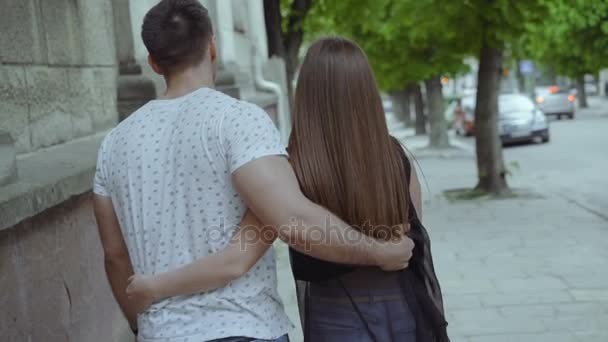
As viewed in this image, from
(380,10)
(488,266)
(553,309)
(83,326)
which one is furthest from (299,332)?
(380,10)

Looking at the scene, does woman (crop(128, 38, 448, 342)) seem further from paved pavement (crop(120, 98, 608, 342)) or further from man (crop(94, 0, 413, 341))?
paved pavement (crop(120, 98, 608, 342))

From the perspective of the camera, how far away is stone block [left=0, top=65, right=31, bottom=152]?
13.1 feet

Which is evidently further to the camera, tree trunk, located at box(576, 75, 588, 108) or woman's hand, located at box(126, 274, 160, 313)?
tree trunk, located at box(576, 75, 588, 108)

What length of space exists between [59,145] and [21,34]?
0.68 m

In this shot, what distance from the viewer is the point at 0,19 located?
4027 mm

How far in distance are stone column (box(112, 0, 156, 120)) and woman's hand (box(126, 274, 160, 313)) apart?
3630 mm

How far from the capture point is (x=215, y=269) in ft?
7.64

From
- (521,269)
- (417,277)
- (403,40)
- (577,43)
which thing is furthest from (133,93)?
(577,43)

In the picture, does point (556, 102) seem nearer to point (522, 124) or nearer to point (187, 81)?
point (522, 124)

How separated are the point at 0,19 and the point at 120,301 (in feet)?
6.27

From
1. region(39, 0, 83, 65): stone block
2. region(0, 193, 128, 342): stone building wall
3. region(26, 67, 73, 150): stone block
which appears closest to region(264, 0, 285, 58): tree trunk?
region(39, 0, 83, 65): stone block

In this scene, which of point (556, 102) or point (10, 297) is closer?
point (10, 297)

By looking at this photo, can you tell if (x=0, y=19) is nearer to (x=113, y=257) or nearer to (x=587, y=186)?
(x=113, y=257)

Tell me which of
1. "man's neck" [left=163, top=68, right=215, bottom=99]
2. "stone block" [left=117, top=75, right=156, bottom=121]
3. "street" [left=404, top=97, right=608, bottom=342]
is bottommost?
"street" [left=404, top=97, right=608, bottom=342]
